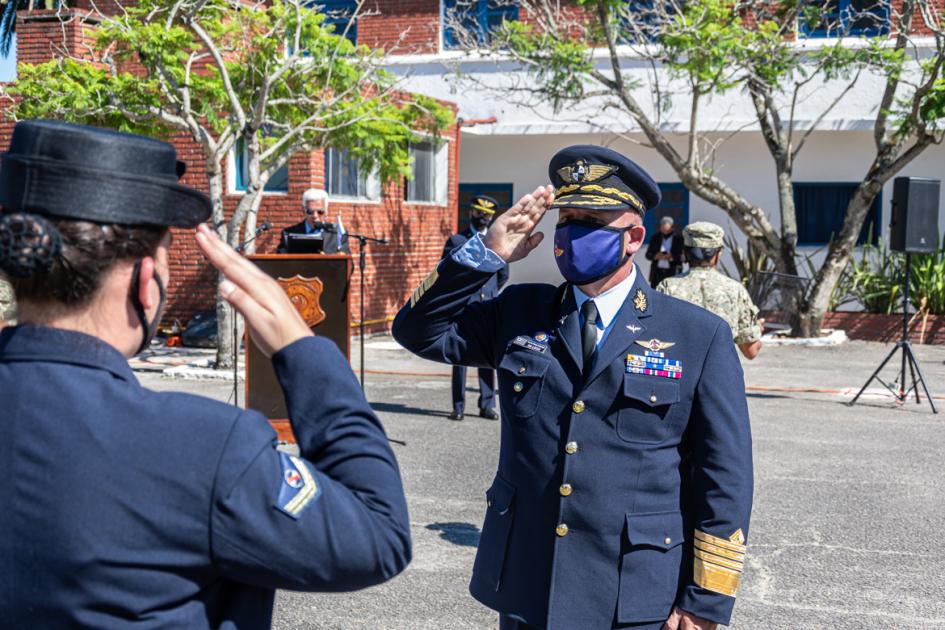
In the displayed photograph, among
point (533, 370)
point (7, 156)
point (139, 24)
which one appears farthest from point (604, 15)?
point (7, 156)

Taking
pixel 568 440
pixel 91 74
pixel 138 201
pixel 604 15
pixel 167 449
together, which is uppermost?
pixel 604 15

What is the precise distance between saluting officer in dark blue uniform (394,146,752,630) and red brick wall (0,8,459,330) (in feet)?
44.1

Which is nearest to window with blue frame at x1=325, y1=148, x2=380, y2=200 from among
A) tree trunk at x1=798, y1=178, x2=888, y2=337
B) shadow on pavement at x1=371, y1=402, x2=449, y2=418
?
shadow on pavement at x1=371, y1=402, x2=449, y2=418

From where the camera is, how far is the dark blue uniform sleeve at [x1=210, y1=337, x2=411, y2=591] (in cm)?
161

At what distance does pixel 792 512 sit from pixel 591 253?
4814mm

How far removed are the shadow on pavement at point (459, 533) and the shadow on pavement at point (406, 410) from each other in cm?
401

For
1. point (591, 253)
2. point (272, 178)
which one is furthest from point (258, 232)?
point (272, 178)

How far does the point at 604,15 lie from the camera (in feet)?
51.2

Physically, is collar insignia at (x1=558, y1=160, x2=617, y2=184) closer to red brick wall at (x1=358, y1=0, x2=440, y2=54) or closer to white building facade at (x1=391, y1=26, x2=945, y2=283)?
white building facade at (x1=391, y1=26, x2=945, y2=283)

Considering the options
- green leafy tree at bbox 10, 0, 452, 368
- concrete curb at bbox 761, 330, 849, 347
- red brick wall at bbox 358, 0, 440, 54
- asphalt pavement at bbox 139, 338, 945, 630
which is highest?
red brick wall at bbox 358, 0, 440, 54

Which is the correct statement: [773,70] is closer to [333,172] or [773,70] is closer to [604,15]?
[604,15]

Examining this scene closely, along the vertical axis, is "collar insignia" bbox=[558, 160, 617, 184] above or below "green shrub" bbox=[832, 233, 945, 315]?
above

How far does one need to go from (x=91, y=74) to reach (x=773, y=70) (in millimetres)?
8837

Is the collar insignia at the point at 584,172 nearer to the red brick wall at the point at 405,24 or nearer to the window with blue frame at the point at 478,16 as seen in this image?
the window with blue frame at the point at 478,16
